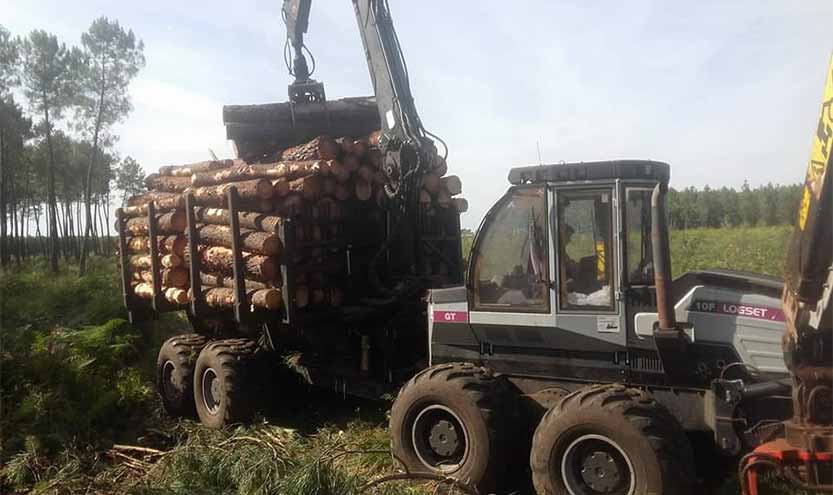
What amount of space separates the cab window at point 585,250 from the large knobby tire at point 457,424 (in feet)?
3.18

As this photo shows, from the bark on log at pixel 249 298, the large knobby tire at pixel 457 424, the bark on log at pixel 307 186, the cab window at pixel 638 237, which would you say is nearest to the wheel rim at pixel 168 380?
the bark on log at pixel 249 298

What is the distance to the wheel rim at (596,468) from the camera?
464 cm

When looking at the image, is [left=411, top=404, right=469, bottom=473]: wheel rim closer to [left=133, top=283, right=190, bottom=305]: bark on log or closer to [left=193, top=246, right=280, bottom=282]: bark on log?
Answer: [left=193, top=246, right=280, bottom=282]: bark on log

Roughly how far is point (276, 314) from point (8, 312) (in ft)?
30.9

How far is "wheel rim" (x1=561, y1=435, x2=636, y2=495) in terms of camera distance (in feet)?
15.2

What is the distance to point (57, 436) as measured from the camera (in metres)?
7.21

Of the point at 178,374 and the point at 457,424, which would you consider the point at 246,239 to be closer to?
the point at 178,374

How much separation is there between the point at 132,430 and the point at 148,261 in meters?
2.22

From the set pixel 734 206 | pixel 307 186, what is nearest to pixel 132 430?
pixel 307 186

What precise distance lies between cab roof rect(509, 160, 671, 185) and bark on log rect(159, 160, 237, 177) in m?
4.78

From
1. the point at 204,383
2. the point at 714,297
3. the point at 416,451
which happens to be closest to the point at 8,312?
the point at 204,383

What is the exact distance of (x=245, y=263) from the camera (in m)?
7.38

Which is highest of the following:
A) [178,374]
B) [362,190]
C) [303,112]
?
[303,112]

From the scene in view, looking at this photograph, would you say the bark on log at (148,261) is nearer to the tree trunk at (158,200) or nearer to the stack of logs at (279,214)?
the stack of logs at (279,214)
